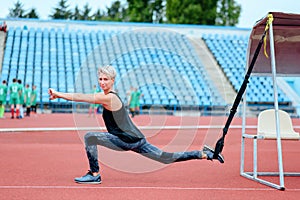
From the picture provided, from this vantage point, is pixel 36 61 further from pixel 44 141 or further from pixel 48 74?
pixel 44 141

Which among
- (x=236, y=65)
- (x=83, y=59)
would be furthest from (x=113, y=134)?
(x=236, y=65)

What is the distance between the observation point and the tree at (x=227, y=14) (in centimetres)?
6481

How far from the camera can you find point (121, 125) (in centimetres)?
671

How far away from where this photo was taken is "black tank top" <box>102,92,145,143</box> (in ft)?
21.9

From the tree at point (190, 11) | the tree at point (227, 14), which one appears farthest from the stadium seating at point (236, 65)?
the tree at point (227, 14)

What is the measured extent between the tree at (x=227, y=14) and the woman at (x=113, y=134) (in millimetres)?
58742

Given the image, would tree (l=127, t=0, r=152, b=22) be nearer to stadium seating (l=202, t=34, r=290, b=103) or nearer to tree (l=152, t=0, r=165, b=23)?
tree (l=152, t=0, r=165, b=23)

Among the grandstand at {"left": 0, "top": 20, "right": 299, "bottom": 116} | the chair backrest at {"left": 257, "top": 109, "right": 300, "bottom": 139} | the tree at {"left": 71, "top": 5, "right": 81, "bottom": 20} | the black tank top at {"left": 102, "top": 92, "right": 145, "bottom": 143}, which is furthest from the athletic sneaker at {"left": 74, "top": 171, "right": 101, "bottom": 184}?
the tree at {"left": 71, "top": 5, "right": 81, "bottom": 20}

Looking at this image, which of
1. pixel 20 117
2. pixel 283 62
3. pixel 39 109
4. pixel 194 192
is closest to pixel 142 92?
pixel 39 109

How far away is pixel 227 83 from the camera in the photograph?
122 ft

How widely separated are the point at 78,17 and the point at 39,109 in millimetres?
70928

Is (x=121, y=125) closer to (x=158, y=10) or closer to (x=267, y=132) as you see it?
(x=267, y=132)

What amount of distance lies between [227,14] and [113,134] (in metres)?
60.5

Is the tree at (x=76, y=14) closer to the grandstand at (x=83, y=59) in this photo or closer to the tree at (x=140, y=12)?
the tree at (x=140, y=12)
